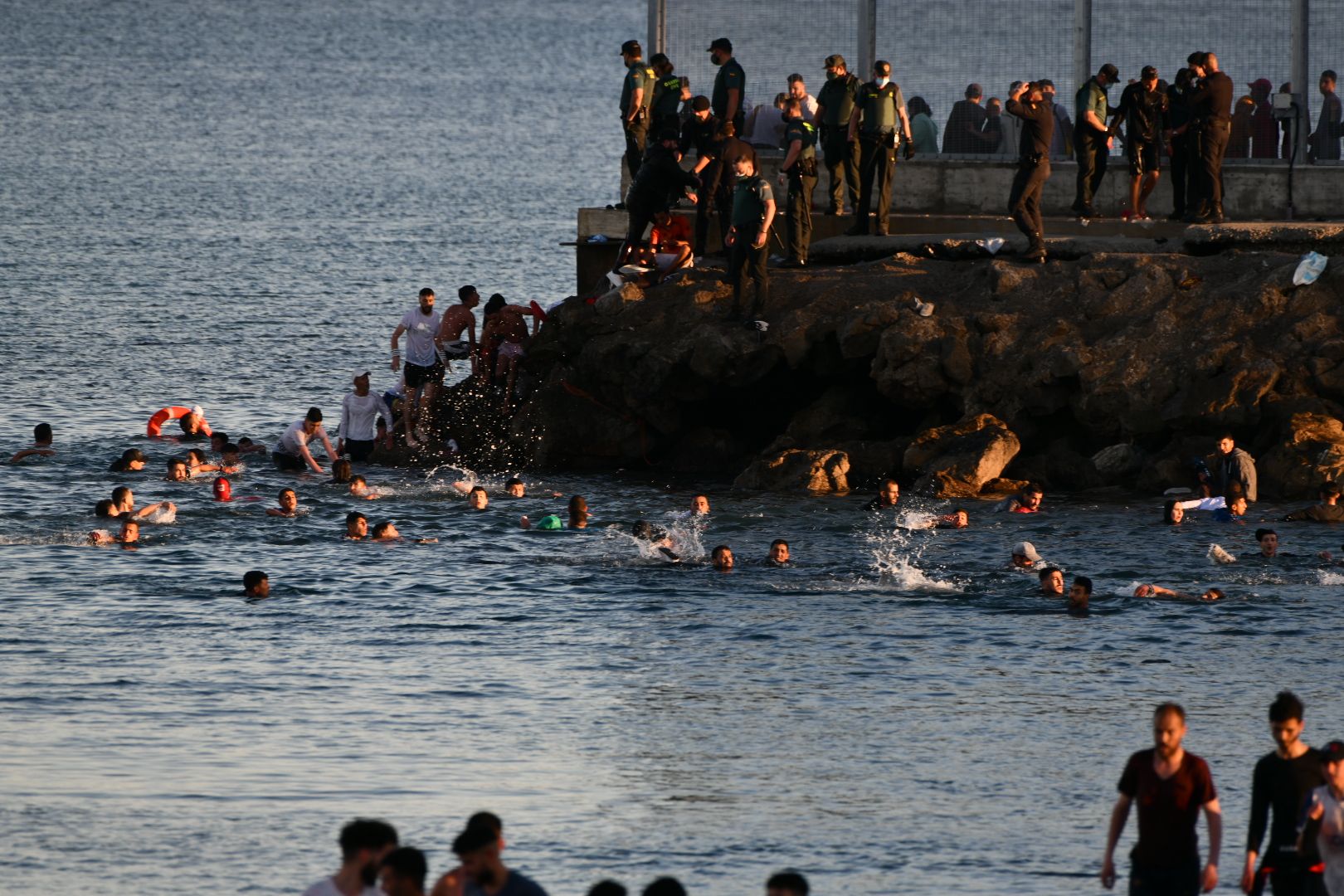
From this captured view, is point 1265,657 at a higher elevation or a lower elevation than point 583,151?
lower

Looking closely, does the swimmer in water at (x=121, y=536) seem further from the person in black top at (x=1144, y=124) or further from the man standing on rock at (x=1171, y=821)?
the man standing on rock at (x=1171, y=821)

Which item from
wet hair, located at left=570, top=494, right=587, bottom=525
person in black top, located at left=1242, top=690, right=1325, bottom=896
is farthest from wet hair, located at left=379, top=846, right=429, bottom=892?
wet hair, located at left=570, top=494, right=587, bottom=525

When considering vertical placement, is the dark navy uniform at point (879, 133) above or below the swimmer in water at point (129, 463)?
above

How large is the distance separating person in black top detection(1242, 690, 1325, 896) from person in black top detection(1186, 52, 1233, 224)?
18621 millimetres

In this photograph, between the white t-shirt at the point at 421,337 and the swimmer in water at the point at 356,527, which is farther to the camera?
the white t-shirt at the point at 421,337

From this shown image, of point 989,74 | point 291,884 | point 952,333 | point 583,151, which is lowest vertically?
point 291,884

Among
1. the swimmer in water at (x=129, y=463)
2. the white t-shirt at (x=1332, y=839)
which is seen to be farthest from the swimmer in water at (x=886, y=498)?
the white t-shirt at (x=1332, y=839)

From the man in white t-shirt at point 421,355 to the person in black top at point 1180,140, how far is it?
11823 mm

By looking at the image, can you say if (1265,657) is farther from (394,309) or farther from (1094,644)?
(394,309)

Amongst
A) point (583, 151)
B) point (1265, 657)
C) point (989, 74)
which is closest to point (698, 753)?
point (1265, 657)

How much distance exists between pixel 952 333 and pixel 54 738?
1633 centimetres

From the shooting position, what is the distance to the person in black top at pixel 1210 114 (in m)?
30.5

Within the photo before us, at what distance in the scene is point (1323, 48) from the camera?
3422 cm

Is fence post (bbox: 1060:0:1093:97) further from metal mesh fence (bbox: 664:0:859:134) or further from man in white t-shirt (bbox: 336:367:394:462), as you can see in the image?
man in white t-shirt (bbox: 336:367:394:462)
